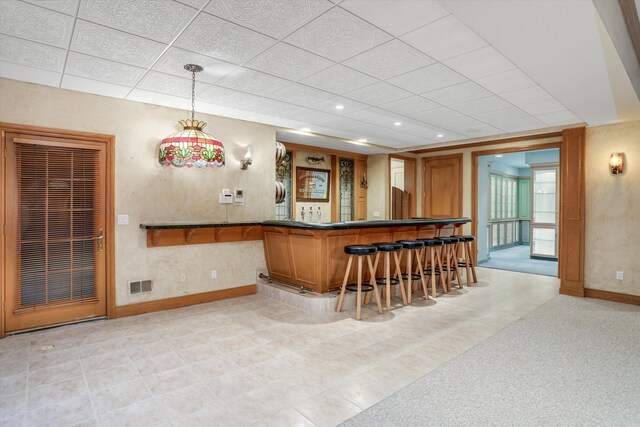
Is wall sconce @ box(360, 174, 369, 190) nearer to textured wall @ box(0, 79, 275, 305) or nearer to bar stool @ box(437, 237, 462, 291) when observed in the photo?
bar stool @ box(437, 237, 462, 291)

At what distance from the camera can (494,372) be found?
9.08 ft

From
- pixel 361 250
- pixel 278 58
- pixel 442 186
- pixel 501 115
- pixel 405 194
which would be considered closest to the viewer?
pixel 278 58

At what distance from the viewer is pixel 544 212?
8914 mm

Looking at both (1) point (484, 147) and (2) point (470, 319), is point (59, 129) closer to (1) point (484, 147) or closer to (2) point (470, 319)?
(2) point (470, 319)

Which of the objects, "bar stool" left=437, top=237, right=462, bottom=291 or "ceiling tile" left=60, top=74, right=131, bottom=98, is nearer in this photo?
"ceiling tile" left=60, top=74, right=131, bottom=98

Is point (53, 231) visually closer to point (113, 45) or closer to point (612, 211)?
point (113, 45)

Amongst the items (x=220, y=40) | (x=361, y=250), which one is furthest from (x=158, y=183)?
(x=361, y=250)

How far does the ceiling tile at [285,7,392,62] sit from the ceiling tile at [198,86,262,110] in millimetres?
1397

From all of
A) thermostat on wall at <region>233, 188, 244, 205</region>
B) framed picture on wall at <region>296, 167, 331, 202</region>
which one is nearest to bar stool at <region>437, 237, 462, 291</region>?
framed picture on wall at <region>296, 167, 331, 202</region>

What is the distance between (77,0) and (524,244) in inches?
512

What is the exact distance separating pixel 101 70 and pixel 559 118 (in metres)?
5.77

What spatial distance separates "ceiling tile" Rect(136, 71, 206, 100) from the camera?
11.4 feet

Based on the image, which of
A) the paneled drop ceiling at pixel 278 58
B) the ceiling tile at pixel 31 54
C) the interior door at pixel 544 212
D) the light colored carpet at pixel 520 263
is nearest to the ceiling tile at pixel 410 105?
the paneled drop ceiling at pixel 278 58

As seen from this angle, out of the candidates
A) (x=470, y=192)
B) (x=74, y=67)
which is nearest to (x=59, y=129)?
(x=74, y=67)
